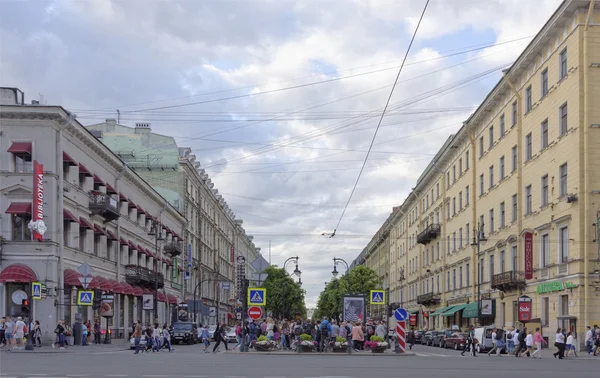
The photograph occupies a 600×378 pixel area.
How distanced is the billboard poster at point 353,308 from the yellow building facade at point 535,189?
801 centimetres

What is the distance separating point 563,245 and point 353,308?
38.5 feet

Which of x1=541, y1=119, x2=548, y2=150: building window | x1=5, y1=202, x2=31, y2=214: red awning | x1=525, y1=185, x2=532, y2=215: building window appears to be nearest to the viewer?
x1=5, y1=202, x2=31, y2=214: red awning

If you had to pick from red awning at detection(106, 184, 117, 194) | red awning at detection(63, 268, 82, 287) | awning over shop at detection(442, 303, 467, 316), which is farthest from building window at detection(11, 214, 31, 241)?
awning over shop at detection(442, 303, 467, 316)

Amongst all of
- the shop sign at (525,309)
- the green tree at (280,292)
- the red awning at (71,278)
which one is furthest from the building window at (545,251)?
the green tree at (280,292)

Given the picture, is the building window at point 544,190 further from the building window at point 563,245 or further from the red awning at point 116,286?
the red awning at point 116,286

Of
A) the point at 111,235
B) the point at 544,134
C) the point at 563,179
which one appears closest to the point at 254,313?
the point at 563,179

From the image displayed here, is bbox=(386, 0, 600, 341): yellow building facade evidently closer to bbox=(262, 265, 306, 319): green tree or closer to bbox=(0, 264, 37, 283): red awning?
bbox=(0, 264, 37, 283): red awning

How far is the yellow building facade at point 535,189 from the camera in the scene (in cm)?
4084

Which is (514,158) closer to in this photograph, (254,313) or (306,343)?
(306,343)

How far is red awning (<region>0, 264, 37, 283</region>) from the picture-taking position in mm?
43469

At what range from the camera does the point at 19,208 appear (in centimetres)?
4434

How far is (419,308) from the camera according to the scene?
95.5 m

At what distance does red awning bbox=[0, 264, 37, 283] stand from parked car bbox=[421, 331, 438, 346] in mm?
31654

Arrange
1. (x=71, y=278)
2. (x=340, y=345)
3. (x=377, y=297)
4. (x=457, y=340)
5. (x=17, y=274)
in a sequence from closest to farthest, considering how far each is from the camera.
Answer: (x=340, y=345) → (x=17, y=274) → (x=377, y=297) → (x=71, y=278) → (x=457, y=340)
